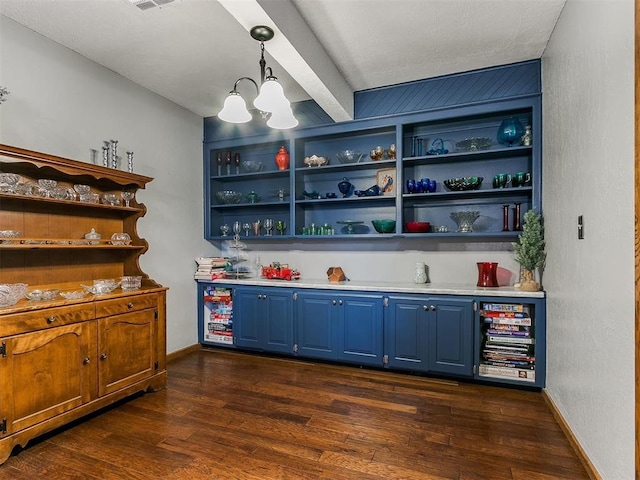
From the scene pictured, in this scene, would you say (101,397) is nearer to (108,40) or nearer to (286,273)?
(286,273)

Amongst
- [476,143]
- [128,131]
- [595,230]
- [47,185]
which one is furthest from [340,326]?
[128,131]

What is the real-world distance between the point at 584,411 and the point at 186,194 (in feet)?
13.2

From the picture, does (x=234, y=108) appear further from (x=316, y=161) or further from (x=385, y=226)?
(x=385, y=226)

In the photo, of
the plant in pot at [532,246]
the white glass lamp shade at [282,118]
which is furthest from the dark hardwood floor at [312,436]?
the white glass lamp shade at [282,118]

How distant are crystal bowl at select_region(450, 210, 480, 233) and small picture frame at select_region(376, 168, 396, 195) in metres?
0.70

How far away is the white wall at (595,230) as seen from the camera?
1.56 meters

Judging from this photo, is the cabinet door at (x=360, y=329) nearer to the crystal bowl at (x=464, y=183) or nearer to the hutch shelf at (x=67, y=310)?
the crystal bowl at (x=464, y=183)

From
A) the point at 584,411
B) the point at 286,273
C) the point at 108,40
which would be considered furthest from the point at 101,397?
the point at 584,411

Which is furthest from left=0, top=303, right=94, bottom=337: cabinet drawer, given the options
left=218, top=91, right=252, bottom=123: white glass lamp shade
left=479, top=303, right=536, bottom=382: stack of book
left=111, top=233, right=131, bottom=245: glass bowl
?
left=479, top=303, right=536, bottom=382: stack of book

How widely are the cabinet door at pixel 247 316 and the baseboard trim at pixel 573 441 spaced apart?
2692mm

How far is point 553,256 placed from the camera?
8.96 ft

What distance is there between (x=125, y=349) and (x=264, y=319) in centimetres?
145

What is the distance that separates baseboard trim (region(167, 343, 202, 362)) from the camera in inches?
151

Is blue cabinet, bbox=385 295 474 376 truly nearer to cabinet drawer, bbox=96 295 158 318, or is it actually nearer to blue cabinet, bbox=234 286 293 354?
blue cabinet, bbox=234 286 293 354
